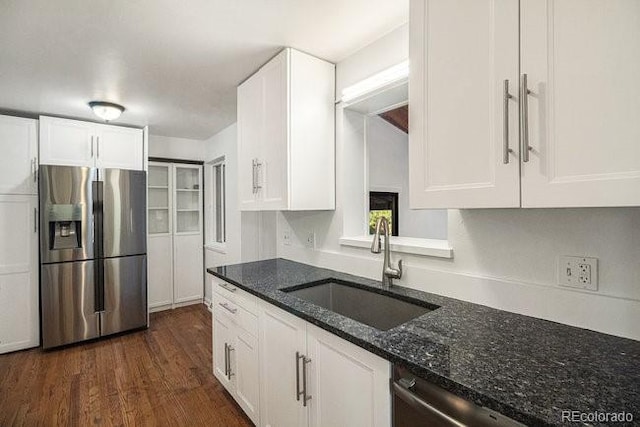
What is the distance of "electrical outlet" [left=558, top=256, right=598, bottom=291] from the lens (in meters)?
1.06

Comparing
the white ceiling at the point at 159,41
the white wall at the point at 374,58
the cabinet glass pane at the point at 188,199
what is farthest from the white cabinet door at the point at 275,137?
the cabinet glass pane at the point at 188,199

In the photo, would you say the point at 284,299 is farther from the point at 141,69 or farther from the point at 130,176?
the point at 130,176

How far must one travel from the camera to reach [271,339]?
1551 millimetres

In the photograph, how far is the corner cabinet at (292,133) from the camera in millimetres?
1885

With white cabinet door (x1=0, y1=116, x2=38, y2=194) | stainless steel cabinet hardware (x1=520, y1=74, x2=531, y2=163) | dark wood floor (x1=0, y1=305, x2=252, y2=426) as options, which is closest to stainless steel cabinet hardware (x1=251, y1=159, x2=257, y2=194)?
dark wood floor (x1=0, y1=305, x2=252, y2=426)

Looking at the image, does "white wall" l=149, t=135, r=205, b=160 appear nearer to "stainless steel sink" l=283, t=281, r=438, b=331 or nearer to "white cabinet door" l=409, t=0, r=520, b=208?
"stainless steel sink" l=283, t=281, r=438, b=331

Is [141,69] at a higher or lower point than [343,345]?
higher

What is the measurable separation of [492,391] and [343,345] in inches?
20.4

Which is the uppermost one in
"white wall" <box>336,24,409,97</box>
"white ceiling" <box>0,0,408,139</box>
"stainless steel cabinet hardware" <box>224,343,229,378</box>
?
"white ceiling" <box>0,0,408,139</box>

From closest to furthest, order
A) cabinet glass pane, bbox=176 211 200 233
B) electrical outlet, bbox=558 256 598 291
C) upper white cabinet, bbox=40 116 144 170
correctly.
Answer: electrical outlet, bbox=558 256 598 291
upper white cabinet, bbox=40 116 144 170
cabinet glass pane, bbox=176 211 200 233

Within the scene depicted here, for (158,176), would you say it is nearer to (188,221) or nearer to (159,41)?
(188,221)

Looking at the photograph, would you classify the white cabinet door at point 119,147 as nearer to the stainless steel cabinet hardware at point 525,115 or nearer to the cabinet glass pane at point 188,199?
the cabinet glass pane at point 188,199

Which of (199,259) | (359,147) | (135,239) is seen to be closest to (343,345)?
(359,147)

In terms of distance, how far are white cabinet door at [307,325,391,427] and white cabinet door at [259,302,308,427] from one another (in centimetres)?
9
